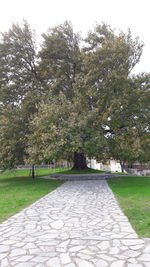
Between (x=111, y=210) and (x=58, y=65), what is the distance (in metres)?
15.1

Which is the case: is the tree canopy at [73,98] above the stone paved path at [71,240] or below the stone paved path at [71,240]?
above

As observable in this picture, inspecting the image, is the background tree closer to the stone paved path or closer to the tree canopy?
the tree canopy

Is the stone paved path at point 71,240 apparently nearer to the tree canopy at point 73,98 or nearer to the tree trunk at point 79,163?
the tree canopy at point 73,98

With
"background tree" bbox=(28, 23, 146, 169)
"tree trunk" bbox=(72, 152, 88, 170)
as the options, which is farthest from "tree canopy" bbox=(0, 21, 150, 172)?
"tree trunk" bbox=(72, 152, 88, 170)

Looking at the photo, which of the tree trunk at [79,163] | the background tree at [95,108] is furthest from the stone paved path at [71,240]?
the tree trunk at [79,163]

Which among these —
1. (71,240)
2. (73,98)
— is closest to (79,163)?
(73,98)

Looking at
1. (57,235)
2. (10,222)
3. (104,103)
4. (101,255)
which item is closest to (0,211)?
(10,222)

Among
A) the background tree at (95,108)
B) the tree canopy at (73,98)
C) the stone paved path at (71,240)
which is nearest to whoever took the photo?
the stone paved path at (71,240)

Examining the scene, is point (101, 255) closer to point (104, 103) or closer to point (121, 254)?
point (121, 254)

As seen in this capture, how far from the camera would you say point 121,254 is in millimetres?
3744

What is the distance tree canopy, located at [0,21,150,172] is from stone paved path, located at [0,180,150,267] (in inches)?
261

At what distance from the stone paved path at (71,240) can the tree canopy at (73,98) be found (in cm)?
663

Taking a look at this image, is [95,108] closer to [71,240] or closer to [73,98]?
[73,98]

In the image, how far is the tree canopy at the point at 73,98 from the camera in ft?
45.2
